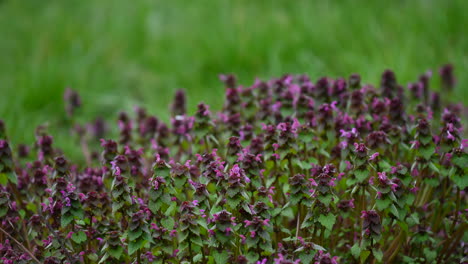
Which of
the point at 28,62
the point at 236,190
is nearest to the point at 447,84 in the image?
the point at 236,190

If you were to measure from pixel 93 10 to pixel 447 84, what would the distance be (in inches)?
167

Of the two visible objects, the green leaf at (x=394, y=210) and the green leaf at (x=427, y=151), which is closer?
the green leaf at (x=394, y=210)

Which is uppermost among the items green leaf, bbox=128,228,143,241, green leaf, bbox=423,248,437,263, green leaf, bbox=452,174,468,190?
green leaf, bbox=452,174,468,190

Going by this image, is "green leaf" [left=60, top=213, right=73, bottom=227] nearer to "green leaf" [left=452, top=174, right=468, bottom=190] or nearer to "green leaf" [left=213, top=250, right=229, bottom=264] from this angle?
"green leaf" [left=213, top=250, right=229, bottom=264]

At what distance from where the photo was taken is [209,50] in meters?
5.43

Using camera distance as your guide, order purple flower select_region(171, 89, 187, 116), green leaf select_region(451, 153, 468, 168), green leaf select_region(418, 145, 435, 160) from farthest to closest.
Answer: purple flower select_region(171, 89, 187, 116), green leaf select_region(418, 145, 435, 160), green leaf select_region(451, 153, 468, 168)

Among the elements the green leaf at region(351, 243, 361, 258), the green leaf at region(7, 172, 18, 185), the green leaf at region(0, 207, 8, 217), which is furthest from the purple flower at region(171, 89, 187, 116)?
the green leaf at region(351, 243, 361, 258)

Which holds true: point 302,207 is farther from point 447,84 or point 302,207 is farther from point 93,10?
point 93,10

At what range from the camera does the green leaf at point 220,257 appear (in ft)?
6.39

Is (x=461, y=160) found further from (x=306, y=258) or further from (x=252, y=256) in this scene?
(x=252, y=256)

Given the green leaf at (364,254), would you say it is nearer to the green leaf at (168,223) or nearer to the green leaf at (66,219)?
the green leaf at (168,223)

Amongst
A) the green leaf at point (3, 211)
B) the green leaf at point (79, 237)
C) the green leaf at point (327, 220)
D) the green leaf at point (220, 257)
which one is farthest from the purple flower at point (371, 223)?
the green leaf at point (3, 211)

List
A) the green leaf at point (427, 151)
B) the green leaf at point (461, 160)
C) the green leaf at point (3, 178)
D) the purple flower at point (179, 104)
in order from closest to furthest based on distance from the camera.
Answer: the green leaf at point (461, 160)
the green leaf at point (427, 151)
the green leaf at point (3, 178)
the purple flower at point (179, 104)

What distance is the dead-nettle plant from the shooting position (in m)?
1.98
